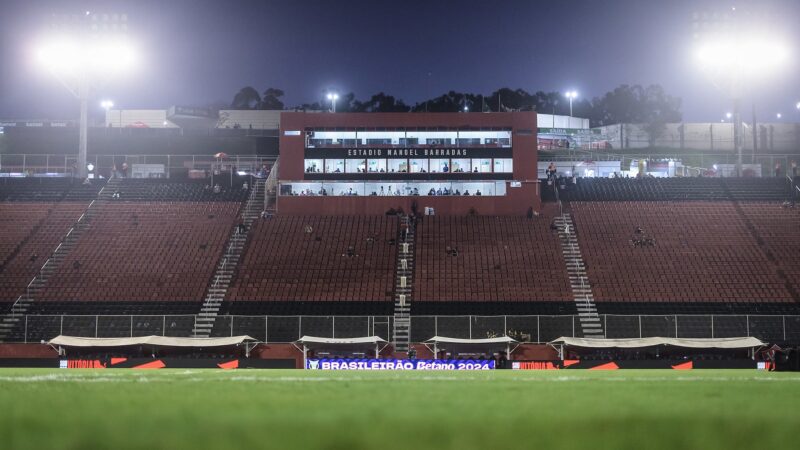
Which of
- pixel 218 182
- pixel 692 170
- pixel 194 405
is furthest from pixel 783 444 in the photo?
pixel 692 170

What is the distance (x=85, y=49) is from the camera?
220ft

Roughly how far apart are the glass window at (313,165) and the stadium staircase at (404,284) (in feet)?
26.2

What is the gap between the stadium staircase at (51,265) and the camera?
155 feet

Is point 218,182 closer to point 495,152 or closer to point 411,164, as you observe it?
point 411,164

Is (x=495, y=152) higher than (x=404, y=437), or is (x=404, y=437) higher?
(x=495, y=152)

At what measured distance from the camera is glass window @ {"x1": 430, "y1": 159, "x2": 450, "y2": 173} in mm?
65625

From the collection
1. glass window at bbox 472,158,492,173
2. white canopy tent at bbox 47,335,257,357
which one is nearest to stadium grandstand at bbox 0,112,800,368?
glass window at bbox 472,158,492,173

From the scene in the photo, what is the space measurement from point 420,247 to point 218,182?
19858mm

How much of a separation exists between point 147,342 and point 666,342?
2579 centimetres

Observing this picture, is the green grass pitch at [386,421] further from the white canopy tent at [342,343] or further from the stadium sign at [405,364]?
the white canopy tent at [342,343]

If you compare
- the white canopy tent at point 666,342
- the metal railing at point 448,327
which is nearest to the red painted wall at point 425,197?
the metal railing at point 448,327

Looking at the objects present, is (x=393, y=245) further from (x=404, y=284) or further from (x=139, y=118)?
(x=139, y=118)

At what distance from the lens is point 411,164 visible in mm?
66000

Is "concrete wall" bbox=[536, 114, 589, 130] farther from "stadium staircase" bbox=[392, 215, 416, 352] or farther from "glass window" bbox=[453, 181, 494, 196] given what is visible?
"stadium staircase" bbox=[392, 215, 416, 352]
